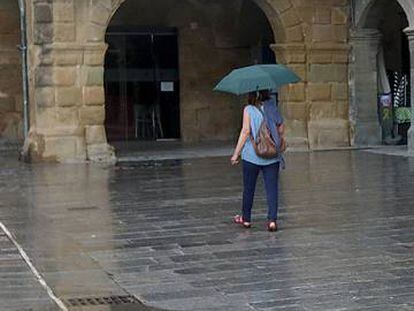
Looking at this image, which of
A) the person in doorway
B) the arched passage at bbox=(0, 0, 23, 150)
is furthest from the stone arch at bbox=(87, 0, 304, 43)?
the person in doorway

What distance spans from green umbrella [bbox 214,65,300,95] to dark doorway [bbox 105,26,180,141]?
15.6 metres

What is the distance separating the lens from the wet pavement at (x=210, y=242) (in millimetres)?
6648

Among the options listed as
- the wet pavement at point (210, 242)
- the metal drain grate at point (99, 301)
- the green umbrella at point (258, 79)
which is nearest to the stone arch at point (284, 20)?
the wet pavement at point (210, 242)

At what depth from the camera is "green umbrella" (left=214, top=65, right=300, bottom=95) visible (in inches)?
363

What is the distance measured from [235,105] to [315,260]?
17488mm

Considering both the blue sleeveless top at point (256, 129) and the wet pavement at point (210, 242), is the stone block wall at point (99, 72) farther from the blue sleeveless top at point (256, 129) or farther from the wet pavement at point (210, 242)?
the blue sleeveless top at point (256, 129)

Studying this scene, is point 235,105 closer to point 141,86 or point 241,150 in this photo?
point 141,86

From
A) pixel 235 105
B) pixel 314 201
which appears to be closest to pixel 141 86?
pixel 235 105

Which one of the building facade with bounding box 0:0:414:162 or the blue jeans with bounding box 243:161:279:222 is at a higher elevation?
the building facade with bounding box 0:0:414:162

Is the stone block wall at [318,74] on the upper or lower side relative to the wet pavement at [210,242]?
upper

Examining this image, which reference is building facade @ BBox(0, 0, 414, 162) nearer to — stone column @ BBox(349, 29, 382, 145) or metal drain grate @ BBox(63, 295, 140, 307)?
stone column @ BBox(349, 29, 382, 145)

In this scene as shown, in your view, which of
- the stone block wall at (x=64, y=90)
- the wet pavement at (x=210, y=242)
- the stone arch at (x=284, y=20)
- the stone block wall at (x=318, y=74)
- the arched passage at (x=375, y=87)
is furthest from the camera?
the arched passage at (x=375, y=87)

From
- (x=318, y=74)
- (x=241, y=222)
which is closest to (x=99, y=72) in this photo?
(x=318, y=74)

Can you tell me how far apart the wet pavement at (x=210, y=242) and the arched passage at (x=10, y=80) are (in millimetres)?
8822
